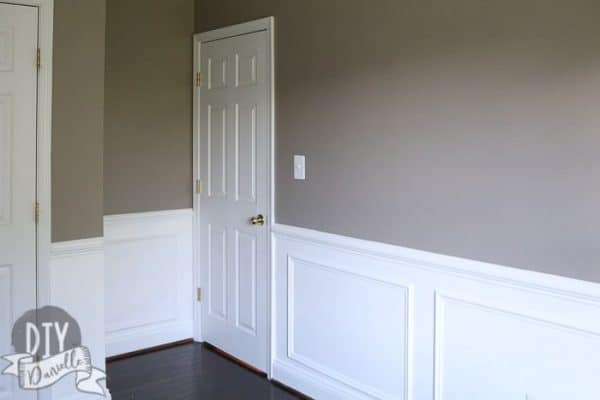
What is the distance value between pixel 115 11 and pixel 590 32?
2.74 metres

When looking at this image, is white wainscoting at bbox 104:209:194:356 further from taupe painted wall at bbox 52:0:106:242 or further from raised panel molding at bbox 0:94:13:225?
raised panel molding at bbox 0:94:13:225

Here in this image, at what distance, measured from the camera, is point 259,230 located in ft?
11.6

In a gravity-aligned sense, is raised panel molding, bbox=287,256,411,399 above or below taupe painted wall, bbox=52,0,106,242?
below

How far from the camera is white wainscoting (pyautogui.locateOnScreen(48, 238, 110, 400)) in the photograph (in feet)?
9.22

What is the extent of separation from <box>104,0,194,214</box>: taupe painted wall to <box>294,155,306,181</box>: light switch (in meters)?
1.07

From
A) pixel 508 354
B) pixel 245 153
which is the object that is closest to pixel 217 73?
pixel 245 153

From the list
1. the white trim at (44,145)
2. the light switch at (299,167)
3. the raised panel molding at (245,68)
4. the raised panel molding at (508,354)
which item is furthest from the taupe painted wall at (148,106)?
the raised panel molding at (508,354)

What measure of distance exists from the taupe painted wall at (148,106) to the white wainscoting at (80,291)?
0.81 metres

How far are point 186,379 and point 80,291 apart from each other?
938 mm

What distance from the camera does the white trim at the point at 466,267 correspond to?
210 cm

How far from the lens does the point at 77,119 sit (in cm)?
282

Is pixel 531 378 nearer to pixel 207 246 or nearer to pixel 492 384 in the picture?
pixel 492 384

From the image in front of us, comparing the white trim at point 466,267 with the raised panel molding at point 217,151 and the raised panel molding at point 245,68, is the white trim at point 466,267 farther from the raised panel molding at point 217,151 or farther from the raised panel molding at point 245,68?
the raised panel molding at point 245,68
